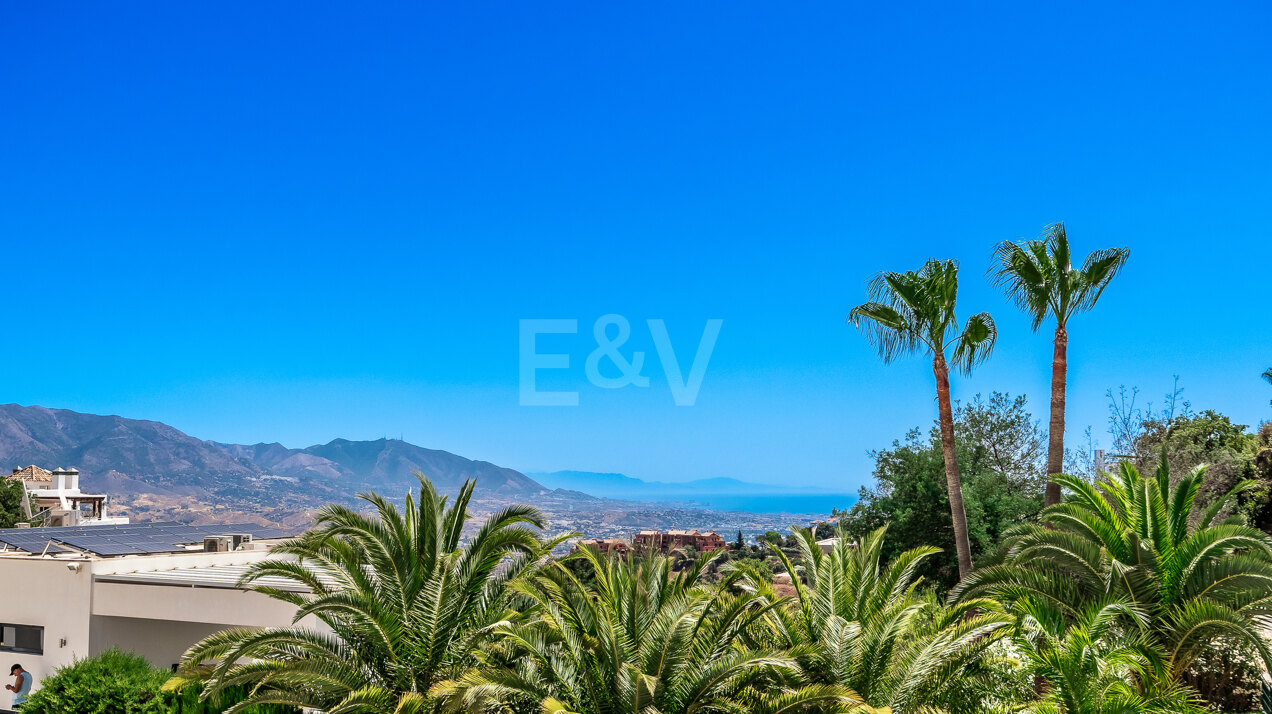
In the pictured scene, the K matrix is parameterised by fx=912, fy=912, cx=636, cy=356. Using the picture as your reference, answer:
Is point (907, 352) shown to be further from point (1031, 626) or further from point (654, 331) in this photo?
point (654, 331)

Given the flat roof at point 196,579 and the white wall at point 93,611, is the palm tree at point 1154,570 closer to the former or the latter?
the flat roof at point 196,579

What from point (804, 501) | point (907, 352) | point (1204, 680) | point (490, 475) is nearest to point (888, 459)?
point (907, 352)

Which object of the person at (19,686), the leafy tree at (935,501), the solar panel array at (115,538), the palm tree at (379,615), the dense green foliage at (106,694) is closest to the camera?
the palm tree at (379,615)

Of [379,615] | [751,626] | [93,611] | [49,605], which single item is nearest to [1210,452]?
[751,626]

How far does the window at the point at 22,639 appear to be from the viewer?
1939 cm

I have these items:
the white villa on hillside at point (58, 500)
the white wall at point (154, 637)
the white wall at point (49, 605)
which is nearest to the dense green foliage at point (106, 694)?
the white wall at point (49, 605)

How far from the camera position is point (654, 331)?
40250 millimetres

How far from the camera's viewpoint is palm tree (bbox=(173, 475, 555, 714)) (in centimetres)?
1269

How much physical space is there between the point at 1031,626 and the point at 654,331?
2887 cm

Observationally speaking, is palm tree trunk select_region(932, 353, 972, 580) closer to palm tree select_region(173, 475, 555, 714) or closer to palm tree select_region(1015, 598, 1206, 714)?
palm tree select_region(1015, 598, 1206, 714)

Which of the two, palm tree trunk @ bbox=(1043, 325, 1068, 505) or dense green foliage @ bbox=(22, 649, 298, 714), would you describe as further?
palm tree trunk @ bbox=(1043, 325, 1068, 505)

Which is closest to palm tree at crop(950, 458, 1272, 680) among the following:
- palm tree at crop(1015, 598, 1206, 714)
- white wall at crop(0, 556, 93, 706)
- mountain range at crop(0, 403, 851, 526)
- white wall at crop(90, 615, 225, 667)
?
palm tree at crop(1015, 598, 1206, 714)

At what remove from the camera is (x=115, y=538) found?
24.7 metres

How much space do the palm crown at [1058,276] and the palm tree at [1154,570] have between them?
16.4 ft
